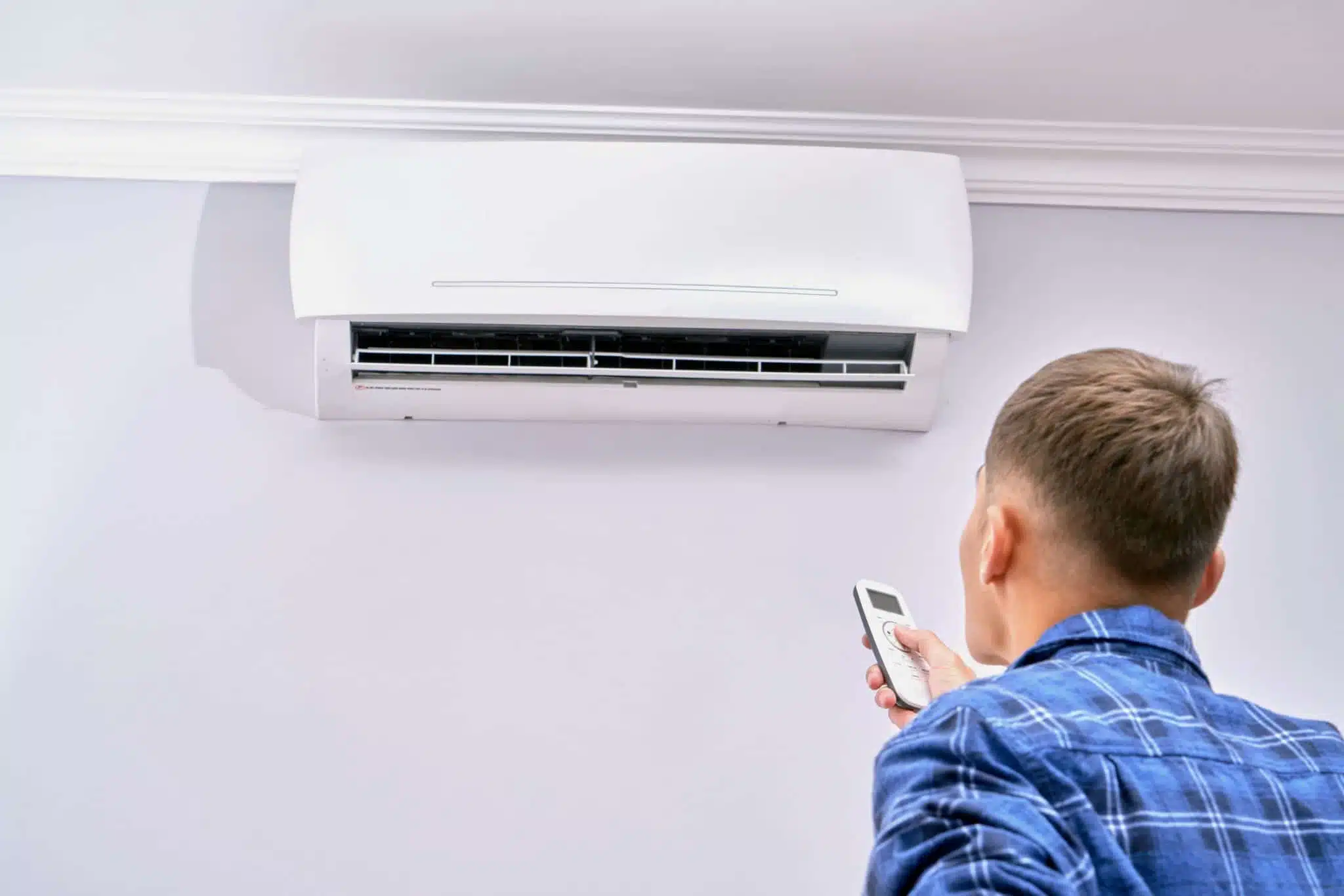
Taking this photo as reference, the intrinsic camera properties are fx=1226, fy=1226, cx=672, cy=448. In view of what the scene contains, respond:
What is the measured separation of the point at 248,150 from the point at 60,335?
0.41 metres

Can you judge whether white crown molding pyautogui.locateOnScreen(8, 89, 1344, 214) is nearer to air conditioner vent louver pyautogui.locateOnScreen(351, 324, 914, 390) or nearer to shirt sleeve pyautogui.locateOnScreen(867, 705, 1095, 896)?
air conditioner vent louver pyautogui.locateOnScreen(351, 324, 914, 390)

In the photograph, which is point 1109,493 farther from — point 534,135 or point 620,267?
point 534,135

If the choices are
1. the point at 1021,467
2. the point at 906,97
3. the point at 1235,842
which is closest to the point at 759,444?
the point at 906,97

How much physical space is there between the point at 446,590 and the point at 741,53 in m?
0.89

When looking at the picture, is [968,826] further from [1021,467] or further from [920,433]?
[920,433]

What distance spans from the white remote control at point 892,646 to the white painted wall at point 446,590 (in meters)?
0.59

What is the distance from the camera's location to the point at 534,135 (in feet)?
6.40

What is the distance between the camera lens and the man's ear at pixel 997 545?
0.84 meters

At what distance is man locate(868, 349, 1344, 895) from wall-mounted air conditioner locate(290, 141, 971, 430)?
2.85 ft

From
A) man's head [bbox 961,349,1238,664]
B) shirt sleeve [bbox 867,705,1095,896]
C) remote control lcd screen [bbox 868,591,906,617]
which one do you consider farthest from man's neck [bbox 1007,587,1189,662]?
remote control lcd screen [bbox 868,591,906,617]

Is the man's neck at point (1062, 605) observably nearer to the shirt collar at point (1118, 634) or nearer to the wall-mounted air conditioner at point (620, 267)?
the shirt collar at point (1118, 634)

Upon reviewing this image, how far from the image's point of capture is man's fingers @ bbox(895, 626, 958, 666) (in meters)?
1.12

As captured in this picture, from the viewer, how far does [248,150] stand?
195 centimetres

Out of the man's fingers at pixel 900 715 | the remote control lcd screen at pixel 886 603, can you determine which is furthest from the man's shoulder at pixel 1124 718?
the remote control lcd screen at pixel 886 603
